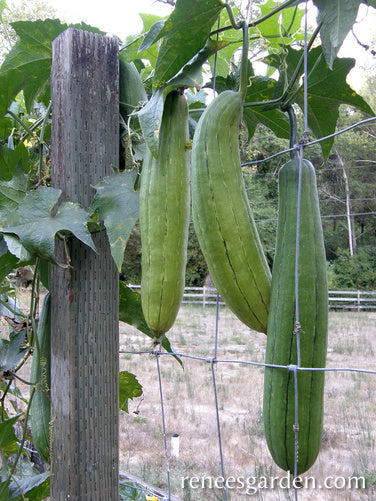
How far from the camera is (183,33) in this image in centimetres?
65

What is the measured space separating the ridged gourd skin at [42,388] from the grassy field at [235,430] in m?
0.71

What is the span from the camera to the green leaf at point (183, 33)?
0.63 m

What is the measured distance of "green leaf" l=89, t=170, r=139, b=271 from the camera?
0.72 m

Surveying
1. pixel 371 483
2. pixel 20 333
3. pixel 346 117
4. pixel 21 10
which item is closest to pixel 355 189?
pixel 346 117

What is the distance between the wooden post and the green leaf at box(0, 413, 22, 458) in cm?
23

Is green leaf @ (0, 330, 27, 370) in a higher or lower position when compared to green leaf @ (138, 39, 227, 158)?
lower

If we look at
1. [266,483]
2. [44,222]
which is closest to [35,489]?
[44,222]

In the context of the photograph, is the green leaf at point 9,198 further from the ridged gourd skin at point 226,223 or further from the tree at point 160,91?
the ridged gourd skin at point 226,223

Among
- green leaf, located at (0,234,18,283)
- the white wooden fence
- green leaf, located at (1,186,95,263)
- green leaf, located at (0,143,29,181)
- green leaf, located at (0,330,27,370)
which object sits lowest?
the white wooden fence

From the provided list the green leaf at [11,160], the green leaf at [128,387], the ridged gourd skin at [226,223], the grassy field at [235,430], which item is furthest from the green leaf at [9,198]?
the grassy field at [235,430]

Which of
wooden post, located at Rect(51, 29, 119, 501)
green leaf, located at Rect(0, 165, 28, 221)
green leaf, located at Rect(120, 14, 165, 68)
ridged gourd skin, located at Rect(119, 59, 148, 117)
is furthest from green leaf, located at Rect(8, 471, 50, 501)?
green leaf, located at Rect(120, 14, 165, 68)

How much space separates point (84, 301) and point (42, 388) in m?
0.20

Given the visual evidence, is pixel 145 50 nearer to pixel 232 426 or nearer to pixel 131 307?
pixel 131 307

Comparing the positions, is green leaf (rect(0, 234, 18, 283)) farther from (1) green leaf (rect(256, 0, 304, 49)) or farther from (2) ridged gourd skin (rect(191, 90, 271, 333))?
(1) green leaf (rect(256, 0, 304, 49))
